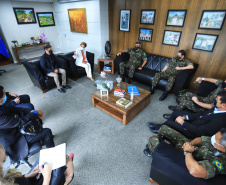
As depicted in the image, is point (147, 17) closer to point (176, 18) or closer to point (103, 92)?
point (176, 18)

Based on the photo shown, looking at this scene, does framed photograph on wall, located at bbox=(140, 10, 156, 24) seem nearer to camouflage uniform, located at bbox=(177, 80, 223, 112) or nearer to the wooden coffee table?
the wooden coffee table

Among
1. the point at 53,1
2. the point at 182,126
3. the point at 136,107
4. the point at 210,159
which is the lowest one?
the point at 136,107

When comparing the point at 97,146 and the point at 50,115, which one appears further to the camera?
the point at 50,115

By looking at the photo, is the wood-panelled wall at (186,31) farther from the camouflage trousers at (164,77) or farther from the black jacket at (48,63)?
the black jacket at (48,63)

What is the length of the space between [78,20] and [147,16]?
2743 mm

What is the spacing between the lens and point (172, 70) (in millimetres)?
3123

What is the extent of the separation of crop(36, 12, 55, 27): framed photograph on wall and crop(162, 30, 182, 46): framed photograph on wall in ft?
16.8

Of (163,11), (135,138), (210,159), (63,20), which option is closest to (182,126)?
(210,159)

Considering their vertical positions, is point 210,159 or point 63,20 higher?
point 63,20

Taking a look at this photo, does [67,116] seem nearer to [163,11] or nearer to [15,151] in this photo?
[15,151]

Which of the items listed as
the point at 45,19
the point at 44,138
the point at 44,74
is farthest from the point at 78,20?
the point at 44,138

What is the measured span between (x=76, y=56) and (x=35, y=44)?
118 inches

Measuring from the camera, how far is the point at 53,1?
554 cm

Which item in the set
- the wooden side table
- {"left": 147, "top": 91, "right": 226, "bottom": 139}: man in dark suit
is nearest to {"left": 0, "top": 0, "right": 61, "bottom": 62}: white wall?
the wooden side table
